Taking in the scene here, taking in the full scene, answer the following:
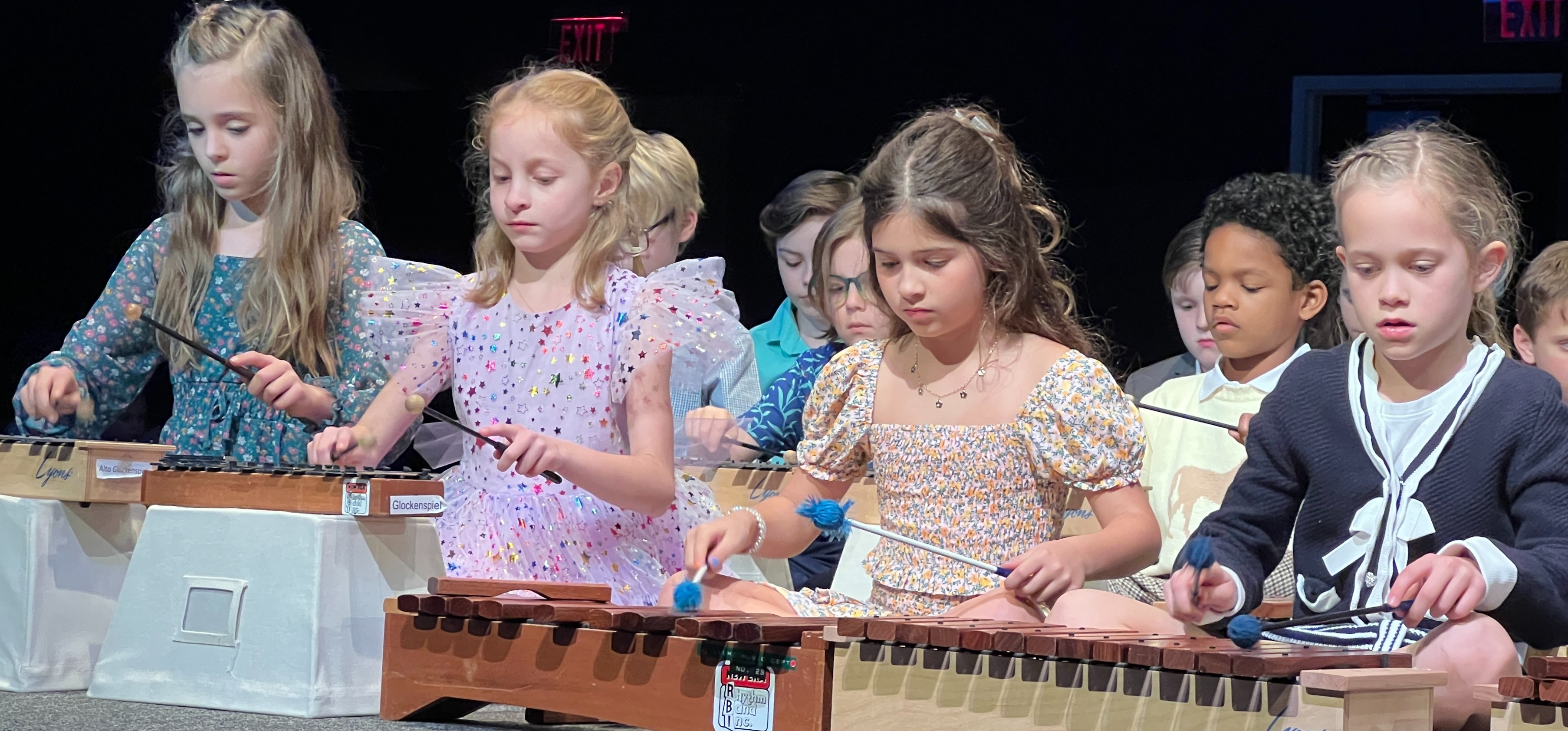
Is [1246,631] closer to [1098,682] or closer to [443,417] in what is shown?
[1098,682]

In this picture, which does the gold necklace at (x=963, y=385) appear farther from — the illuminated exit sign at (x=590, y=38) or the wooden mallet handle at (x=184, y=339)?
the illuminated exit sign at (x=590, y=38)

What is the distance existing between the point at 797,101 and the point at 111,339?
2.76m

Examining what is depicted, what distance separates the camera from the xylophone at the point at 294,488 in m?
2.78

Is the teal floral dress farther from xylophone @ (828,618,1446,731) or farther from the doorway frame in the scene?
the doorway frame

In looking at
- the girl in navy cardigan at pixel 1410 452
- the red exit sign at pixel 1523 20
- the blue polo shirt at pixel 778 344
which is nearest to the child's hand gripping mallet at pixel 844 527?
the girl in navy cardigan at pixel 1410 452

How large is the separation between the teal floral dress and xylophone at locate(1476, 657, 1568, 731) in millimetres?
2135

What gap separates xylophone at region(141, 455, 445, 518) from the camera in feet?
9.12

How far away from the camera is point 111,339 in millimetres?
3555

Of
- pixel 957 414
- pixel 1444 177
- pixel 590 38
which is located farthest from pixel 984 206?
pixel 590 38

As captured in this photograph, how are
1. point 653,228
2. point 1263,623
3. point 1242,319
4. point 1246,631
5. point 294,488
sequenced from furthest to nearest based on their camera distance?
point 653,228 → point 1242,319 → point 294,488 → point 1263,623 → point 1246,631

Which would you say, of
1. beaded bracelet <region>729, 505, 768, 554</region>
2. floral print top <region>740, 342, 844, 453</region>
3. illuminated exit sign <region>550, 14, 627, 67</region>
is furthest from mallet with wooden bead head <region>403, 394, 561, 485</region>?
illuminated exit sign <region>550, 14, 627, 67</region>

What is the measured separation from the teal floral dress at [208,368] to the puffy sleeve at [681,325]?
59cm

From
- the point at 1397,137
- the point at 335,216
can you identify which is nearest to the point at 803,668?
the point at 1397,137

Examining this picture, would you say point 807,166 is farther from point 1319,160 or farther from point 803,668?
point 803,668
